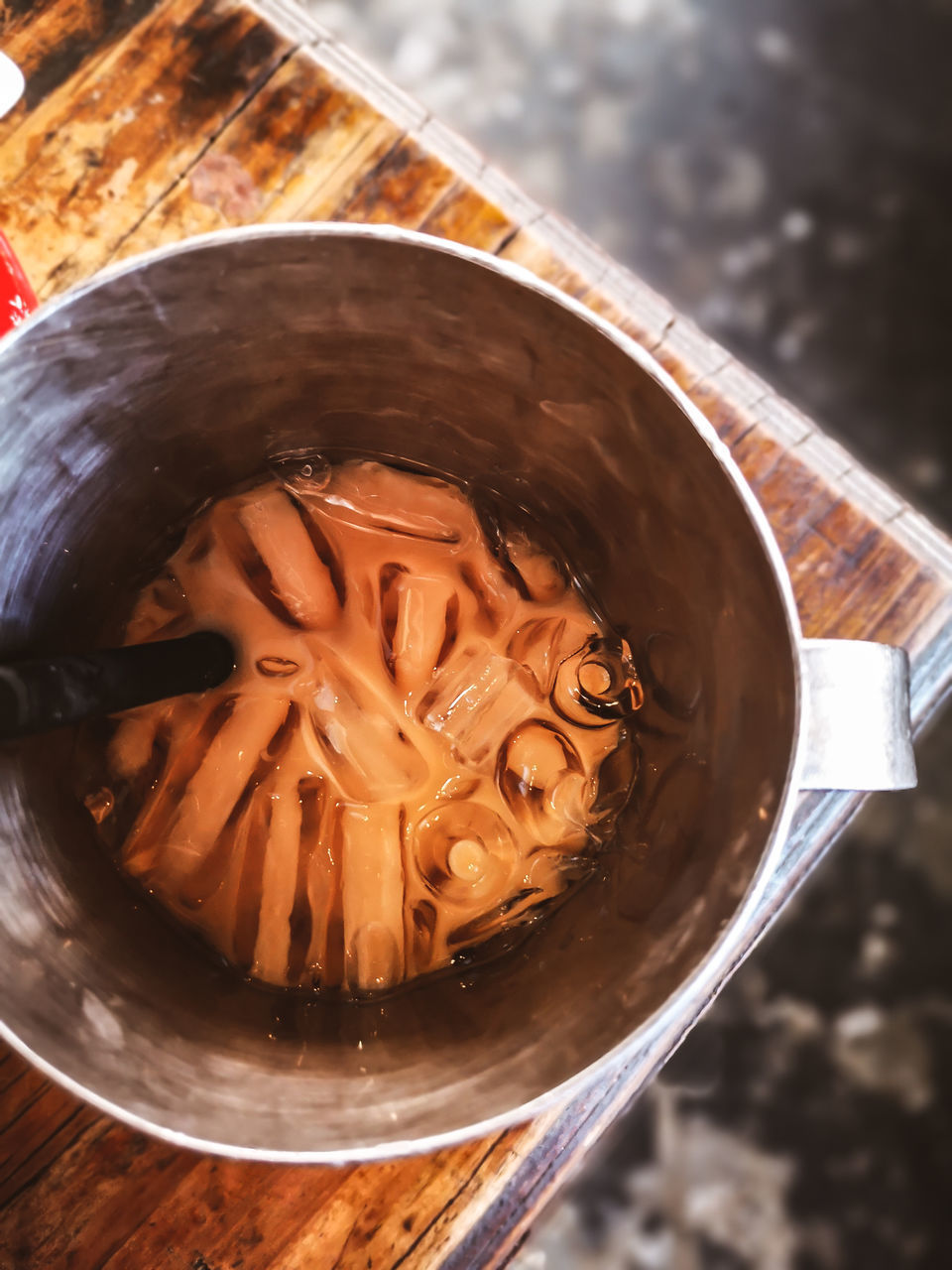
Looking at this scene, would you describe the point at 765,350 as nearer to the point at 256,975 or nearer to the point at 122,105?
the point at 122,105

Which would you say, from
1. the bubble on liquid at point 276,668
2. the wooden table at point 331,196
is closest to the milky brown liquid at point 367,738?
the bubble on liquid at point 276,668

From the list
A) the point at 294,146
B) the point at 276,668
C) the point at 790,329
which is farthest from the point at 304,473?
the point at 790,329

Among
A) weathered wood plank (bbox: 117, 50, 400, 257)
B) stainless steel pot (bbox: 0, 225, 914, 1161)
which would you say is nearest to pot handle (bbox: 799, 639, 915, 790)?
stainless steel pot (bbox: 0, 225, 914, 1161)

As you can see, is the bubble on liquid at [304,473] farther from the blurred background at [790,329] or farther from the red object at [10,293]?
the blurred background at [790,329]

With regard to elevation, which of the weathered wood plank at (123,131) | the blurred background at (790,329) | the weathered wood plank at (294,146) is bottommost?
the blurred background at (790,329)

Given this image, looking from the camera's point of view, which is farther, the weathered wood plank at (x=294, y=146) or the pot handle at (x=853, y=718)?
the weathered wood plank at (x=294, y=146)

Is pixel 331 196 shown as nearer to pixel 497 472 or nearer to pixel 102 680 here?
pixel 497 472

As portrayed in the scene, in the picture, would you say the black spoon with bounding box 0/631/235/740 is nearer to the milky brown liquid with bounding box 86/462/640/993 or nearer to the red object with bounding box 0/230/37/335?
the milky brown liquid with bounding box 86/462/640/993
